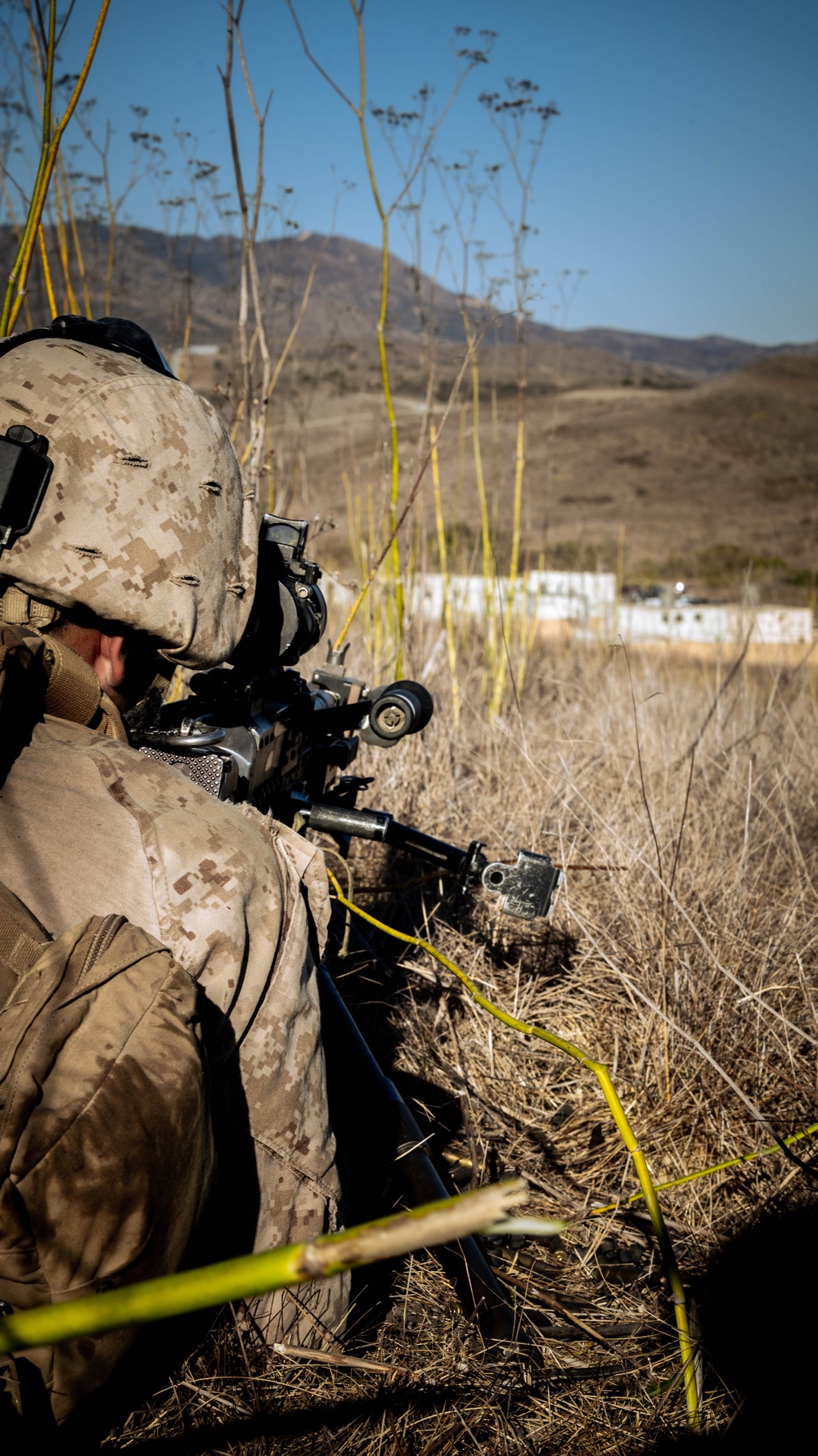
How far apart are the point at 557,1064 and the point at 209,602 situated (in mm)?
1240

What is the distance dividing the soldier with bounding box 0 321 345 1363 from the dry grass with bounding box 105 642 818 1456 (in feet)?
0.44

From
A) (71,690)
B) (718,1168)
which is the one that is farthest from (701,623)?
(71,690)

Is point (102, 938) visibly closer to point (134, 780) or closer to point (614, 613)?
point (134, 780)

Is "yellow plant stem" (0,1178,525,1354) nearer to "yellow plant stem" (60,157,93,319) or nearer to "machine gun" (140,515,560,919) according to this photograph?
"machine gun" (140,515,560,919)

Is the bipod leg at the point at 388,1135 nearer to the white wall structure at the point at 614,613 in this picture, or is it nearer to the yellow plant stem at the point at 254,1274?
the yellow plant stem at the point at 254,1274

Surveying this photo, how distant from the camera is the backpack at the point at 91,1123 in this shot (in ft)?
2.34

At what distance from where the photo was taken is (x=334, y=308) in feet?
11.8

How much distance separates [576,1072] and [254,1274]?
1685mm

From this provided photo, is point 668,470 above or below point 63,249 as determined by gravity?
above

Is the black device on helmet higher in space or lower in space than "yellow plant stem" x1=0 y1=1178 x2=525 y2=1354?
higher

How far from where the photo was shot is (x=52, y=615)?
1.08 meters

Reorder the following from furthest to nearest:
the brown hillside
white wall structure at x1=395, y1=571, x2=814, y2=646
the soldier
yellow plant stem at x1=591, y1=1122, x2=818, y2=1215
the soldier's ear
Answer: the brown hillside → white wall structure at x1=395, y1=571, x2=814, y2=646 → yellow plant stem at x1=591, y1=1122, x2=818, y2=1215 → the soldier's ear → the soldier

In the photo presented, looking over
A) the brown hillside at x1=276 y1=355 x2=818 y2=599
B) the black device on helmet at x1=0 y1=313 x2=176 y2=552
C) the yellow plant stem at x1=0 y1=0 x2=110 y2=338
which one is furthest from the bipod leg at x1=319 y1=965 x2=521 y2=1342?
the brown hillside at x1=276 y1=355 x2=818 y2=599

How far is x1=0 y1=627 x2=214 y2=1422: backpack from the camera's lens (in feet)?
2.34
